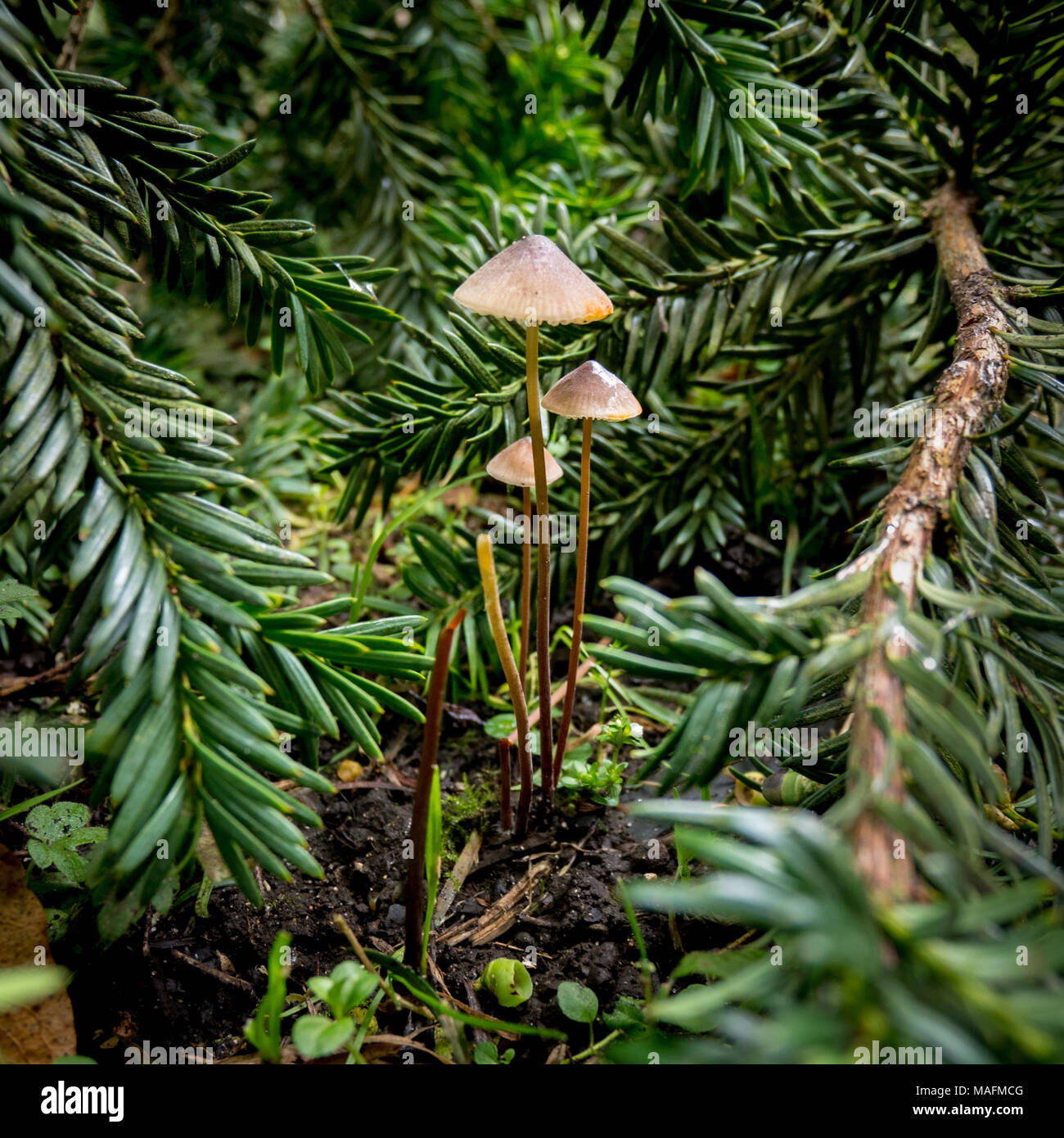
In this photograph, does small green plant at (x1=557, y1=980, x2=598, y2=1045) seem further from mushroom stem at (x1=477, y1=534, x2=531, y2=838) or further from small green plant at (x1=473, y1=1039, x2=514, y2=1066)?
mushroom stem at (x1=477, y1=534, x2=531, y2=838)

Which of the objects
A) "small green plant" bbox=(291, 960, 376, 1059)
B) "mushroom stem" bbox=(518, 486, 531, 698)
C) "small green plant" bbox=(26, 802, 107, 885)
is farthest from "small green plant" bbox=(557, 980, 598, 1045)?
"small green plant" bbox=(26, 802, 107, 885)

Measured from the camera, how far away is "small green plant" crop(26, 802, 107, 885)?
1289mm

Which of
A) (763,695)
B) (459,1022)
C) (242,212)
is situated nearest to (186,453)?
(242,212)

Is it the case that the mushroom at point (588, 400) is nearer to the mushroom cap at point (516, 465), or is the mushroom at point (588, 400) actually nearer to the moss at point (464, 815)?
the mushroom cap at point (516, 465)

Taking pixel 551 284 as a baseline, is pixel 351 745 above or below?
below

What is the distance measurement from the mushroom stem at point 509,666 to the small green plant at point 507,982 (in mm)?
297

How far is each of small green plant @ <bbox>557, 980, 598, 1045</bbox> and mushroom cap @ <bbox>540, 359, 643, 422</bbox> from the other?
91cm

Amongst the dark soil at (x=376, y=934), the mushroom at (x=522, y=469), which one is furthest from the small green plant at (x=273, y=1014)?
the mushroom at (x=522, y=469)

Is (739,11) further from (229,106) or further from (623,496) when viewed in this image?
(229,106)

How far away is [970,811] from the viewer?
0.66 meters

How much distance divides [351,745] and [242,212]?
1075 millimetres

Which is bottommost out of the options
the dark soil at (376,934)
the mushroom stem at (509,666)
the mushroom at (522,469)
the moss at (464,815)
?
the dark soil at (376,934)

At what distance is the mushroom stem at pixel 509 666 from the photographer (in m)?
1.20

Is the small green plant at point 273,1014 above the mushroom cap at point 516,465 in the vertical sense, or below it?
below
